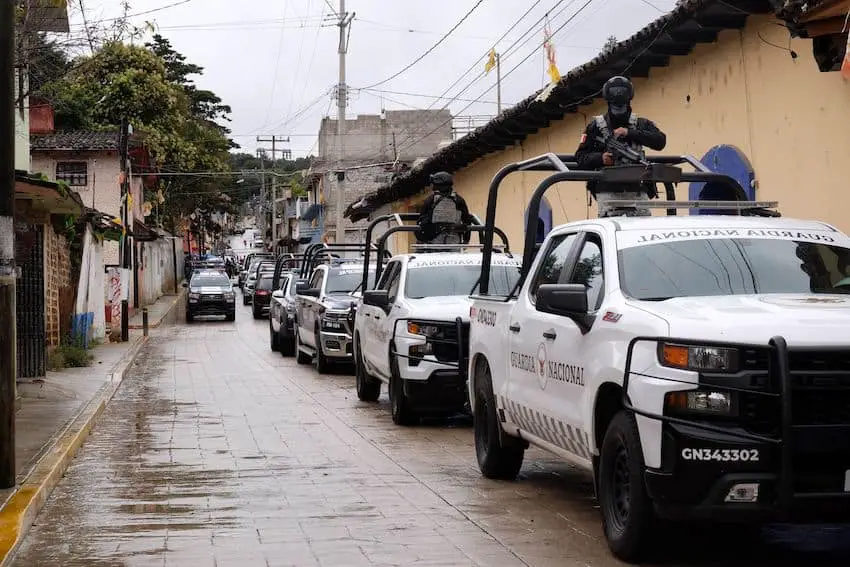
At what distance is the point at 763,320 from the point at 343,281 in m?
16.7

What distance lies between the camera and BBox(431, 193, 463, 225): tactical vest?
687 inches

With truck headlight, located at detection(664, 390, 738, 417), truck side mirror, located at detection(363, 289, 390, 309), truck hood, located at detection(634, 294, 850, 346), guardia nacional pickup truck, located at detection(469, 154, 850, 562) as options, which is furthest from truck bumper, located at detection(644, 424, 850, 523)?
truck side mirror, located at detection(363, 289, 390, 309)

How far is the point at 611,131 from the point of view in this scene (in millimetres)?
10555

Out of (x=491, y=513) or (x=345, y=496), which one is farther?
(x=345, y=496)

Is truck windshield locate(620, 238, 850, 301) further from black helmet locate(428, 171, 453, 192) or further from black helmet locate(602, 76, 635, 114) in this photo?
black helmet locate(428, 171, 453, 192)

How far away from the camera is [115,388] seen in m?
19.4

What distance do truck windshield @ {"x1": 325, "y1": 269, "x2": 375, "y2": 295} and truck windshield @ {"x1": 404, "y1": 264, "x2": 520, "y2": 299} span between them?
7369 mm

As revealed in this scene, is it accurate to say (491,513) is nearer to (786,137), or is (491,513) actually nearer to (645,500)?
(645,500)

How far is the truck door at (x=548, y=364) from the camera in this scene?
7.59 meters

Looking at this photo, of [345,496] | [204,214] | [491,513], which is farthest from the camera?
[204,214]

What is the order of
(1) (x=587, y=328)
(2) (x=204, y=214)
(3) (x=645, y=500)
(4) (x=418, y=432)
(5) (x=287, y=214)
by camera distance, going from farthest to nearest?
1. (5) (x=287, y=214)
2. (2) (x=204, y=214)
3. (4) (x=418, y=432)
4. (1) (x=587, y=328)
5. (3) (x=645, y=500)

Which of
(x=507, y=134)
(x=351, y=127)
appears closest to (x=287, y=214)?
(x=351, y=127)

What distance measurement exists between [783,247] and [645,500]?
2.15 metres

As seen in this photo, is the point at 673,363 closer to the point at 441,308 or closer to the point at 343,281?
the point at 441,308
